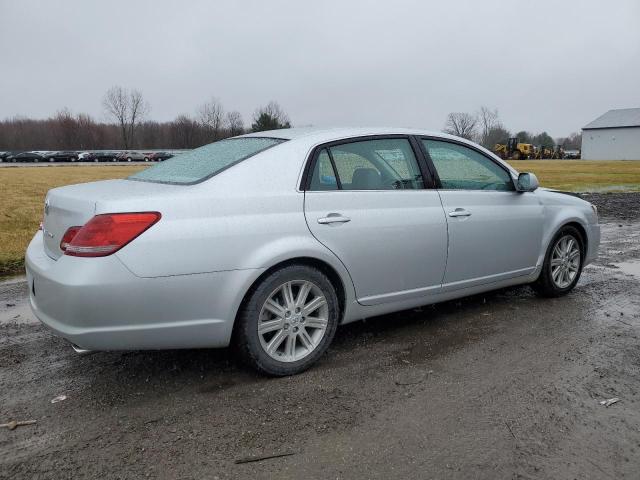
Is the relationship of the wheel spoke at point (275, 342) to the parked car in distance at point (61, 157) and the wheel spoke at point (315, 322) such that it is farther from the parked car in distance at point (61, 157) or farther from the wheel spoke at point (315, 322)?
the parked car in distance at point (61, 157)

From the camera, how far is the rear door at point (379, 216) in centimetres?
358

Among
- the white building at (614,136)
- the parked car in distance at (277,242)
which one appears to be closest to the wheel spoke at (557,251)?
the parked car in distance at (277,242)

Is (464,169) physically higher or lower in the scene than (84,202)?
higher

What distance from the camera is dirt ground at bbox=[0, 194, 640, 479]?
250 centimetres

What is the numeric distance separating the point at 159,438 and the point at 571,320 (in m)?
3.43

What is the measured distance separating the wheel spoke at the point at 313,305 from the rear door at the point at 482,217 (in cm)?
116

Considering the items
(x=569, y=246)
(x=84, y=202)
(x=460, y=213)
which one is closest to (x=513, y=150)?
(x=569, y=246)

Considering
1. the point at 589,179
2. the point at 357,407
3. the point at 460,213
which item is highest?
the point at 460,213

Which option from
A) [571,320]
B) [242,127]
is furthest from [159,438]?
[242,127]

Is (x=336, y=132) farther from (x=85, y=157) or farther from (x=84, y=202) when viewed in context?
(x=85, y=157)

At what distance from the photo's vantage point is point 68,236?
3.07m

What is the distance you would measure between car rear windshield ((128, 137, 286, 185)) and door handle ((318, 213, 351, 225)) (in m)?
0.61

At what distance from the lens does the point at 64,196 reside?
3354 mm

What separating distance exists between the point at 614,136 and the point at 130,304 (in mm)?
88701
